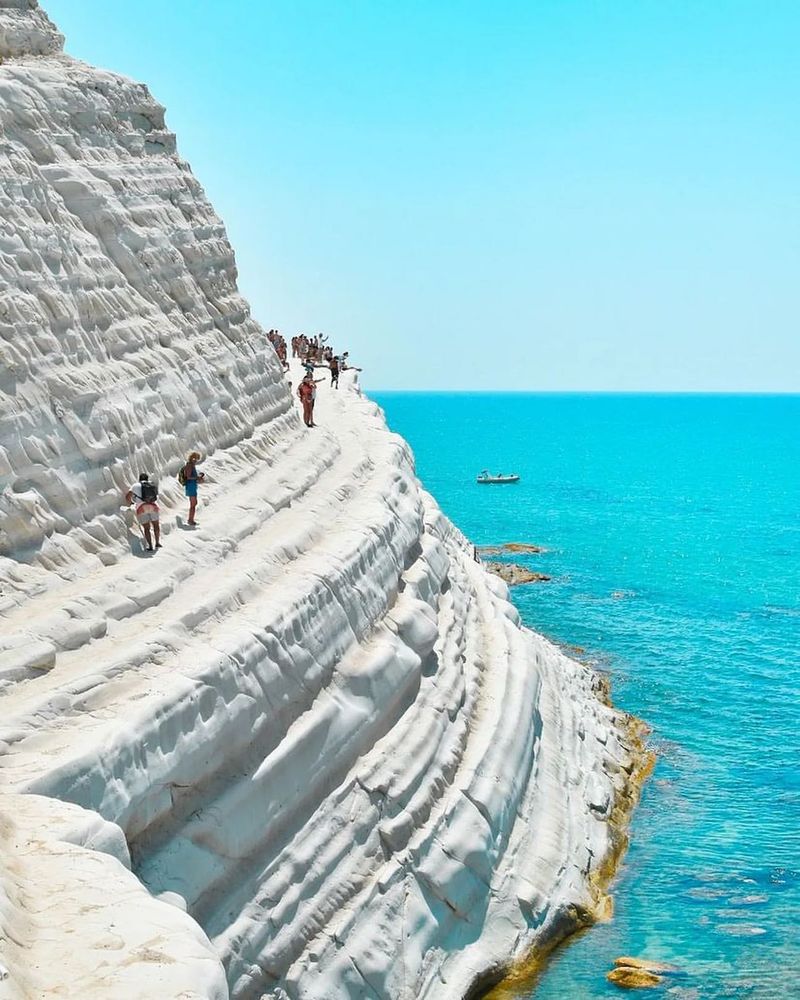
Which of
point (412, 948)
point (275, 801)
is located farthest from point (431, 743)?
point (275, 801)

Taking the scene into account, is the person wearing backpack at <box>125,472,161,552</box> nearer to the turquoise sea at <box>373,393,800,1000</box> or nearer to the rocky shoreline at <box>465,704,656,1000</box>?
the rocky shoreline at <box>465,704,656,1000</box>

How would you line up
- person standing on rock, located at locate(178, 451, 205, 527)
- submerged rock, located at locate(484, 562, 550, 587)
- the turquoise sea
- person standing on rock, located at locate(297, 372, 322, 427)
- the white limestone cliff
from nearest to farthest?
the white limestone cliff → person standing on rock, located at locate(178, 451, 205, 527) → the turquoise sea → person standing on rock, located at locate(297, 372, 322, 427) → submerged rock, located at locate(484, 562, 550, 587)

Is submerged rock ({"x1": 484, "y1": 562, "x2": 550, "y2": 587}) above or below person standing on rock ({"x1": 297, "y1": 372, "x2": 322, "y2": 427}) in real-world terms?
below

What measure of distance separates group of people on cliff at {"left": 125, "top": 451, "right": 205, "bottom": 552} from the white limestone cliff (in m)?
0.31

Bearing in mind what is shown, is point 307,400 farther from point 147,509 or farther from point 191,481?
point 147,509

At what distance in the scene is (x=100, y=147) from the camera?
81.3ft

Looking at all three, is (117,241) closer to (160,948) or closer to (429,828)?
(429,828)

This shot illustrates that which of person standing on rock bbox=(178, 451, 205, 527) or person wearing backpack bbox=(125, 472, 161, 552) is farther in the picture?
person standing on rock bbox=(178, 451, 205, 527)

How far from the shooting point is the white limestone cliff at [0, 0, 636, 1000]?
563 inches

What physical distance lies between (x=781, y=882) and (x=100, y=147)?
20.1 meters

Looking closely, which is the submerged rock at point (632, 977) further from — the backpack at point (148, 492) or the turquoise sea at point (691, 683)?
the backpack at point (148, 492)

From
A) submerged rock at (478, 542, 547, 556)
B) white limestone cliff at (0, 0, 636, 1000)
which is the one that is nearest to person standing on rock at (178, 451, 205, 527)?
white limestone cliff at (0, 0, 636, 1000)

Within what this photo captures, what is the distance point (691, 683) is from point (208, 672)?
27.7 metres

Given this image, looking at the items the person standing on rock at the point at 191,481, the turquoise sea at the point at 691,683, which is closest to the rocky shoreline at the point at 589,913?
the turquoise sea at the point at 691,683
